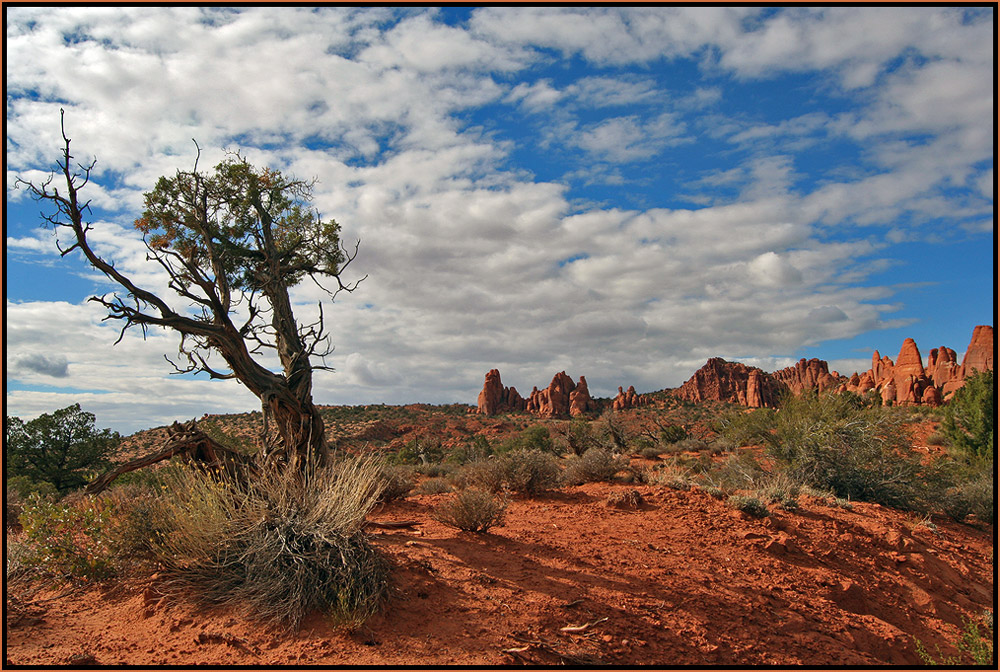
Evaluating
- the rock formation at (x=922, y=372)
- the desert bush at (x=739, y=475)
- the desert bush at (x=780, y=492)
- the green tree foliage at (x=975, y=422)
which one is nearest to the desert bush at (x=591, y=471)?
the desert bush at (x=739, y=475)

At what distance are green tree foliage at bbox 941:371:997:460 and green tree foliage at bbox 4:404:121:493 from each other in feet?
107

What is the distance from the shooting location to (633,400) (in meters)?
78.9

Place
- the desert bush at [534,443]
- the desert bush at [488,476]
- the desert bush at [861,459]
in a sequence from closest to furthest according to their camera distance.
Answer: the desert bush at [488,476], the desert bush at [861,459], the desert bush at [534,443]

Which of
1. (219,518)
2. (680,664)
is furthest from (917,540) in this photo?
(219,518)

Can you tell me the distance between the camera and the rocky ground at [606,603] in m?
5.28

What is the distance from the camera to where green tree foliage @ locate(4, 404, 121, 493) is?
777 inches

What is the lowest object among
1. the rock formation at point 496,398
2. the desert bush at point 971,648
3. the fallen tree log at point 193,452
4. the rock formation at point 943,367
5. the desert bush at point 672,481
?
the desert bush at point 971,648

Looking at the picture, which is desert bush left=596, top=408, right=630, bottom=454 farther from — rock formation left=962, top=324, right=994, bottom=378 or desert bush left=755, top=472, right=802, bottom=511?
rock formation left=962, top=324, right=994, bottom=378

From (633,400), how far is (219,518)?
76288 millimetres

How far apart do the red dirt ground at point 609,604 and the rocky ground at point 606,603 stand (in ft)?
0.07

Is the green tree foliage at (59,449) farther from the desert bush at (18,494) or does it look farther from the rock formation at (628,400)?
the rock formation at (628,400)

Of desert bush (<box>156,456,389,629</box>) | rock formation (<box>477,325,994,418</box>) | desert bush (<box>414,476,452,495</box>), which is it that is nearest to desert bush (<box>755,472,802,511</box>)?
desert bush (<box>414,476,452,495</box>)

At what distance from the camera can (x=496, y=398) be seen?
81.4 meters

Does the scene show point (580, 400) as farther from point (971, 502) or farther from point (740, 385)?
point (971, 502)
